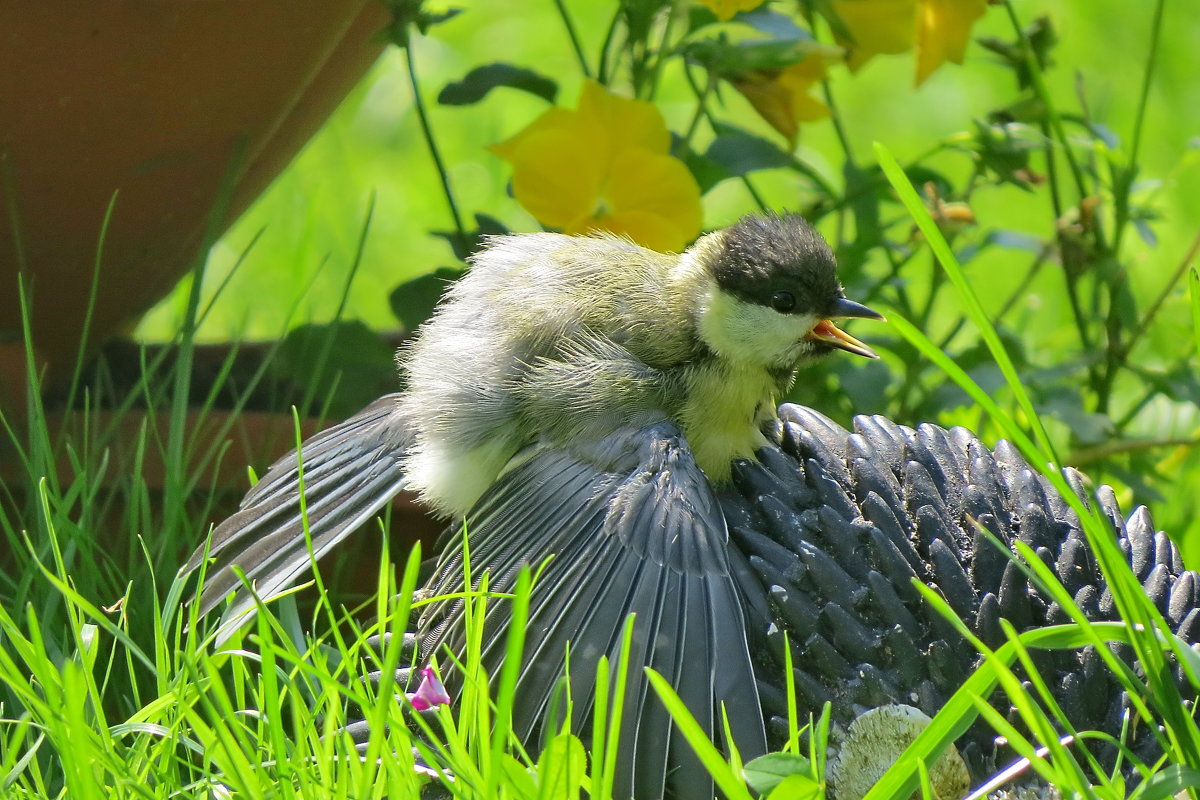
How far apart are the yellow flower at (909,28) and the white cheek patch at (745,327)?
454 millimetres

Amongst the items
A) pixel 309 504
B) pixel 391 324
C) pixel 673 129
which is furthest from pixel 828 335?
pixel 673 129

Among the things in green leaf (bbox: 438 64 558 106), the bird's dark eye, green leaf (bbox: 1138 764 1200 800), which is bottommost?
green leaf (bbox: 1138 764 1200 800)

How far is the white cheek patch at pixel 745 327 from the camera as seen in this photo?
162cm

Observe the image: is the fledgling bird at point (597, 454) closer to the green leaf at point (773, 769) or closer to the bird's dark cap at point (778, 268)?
the bird's dark cap at point (778, 268)

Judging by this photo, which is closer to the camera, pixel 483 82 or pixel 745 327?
pixel 745 327

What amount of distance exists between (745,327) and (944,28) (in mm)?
563

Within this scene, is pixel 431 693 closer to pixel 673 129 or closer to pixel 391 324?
pixel 391 324

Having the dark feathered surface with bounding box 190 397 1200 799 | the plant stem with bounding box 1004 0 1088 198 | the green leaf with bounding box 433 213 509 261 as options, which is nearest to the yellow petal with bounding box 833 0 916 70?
the plant stem with bounding box 1004 0 1088 198

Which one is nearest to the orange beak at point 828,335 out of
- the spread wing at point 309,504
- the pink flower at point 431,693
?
the spread wing at point 309,504

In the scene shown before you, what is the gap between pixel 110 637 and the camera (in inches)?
61.0

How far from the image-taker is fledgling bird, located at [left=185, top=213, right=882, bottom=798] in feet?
3.86

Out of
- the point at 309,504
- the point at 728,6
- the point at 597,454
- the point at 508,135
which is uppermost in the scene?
the point at 728,6

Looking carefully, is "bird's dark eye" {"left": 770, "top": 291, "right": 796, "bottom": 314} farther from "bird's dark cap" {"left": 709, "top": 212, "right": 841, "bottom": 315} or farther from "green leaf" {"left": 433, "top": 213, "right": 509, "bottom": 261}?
"green leaf" {"left": 433, "top": 213, "right": 509, "bottom": 261}

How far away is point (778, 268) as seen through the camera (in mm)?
1610
